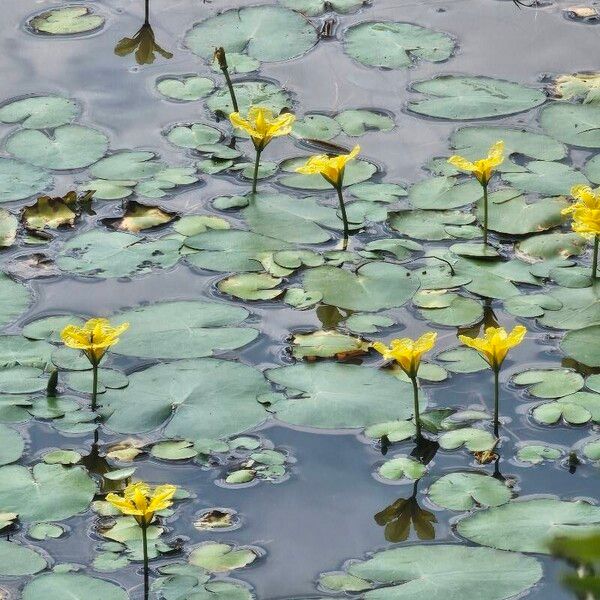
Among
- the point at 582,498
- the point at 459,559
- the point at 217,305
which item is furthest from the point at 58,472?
the point at 582,498

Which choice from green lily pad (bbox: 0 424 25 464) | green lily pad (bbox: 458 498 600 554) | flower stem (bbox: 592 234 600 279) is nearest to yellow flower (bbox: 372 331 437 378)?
green lily pad (bbox: 458 498 600 554)

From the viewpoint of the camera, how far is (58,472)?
2.69 metres

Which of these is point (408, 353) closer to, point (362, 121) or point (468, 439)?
point (468, 439)

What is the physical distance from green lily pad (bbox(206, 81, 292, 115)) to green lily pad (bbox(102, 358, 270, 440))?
138 centimetres

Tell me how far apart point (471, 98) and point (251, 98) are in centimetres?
76

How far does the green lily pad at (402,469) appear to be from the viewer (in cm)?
269

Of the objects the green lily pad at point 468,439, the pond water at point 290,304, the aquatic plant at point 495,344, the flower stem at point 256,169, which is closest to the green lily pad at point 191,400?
the pond water at point 290,304

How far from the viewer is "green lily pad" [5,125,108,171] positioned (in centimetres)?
384

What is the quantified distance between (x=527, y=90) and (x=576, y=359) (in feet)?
4.74

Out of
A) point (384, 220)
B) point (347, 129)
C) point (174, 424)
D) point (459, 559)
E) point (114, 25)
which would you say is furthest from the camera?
point (114, 25)

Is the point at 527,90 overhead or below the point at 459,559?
overhead

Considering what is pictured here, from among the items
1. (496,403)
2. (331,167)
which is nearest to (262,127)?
(331,167)

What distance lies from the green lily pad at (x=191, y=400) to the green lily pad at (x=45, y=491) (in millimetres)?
184

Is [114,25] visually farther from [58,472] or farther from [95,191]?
[58,472]
